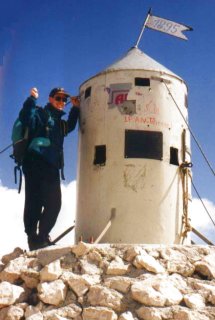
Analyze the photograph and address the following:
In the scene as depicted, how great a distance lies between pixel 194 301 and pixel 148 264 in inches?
35.2

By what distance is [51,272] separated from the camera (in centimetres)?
697

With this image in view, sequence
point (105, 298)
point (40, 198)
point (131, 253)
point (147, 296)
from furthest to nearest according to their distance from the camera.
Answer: point (40, 198)
point (131, 253)
point (105, 298)
point (147, 296)

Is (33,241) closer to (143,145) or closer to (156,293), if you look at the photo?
(143,145)

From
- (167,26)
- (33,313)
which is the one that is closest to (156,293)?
(33,313)

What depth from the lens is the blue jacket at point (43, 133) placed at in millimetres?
8633

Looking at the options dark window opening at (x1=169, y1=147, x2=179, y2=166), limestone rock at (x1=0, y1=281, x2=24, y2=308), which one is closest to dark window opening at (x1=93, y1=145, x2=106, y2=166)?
dark window opening at (x1=169, y1=147, x2=179, y2=166)

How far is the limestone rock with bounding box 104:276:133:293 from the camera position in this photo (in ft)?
22.1

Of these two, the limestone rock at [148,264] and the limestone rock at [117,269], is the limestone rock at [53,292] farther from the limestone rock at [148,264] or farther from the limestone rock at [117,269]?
the limestone rock at [148,264]

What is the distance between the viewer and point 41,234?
332 inches

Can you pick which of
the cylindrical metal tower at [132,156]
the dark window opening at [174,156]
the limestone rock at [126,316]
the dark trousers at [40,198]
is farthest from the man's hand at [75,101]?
the limestone rock at [126,316]

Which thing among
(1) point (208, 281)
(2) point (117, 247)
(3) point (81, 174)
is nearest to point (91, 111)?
(3) point (81, 174)

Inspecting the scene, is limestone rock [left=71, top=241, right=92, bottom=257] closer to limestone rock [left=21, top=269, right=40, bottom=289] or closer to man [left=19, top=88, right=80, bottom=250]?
limestone rock [left=21, top=269, right=40, bottom=289]

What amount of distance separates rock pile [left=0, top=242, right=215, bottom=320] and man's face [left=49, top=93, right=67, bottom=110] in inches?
121

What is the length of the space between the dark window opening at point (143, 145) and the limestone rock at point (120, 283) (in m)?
2.71
